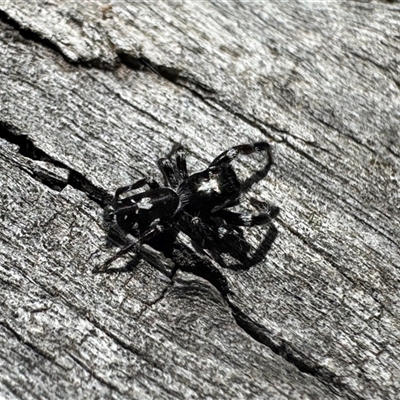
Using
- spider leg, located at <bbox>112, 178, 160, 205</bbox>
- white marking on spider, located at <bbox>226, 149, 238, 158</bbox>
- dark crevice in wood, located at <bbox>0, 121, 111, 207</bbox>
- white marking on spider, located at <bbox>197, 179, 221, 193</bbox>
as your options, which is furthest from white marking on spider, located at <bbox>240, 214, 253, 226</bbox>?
dark crevice in wood, located at <bbox>0, 121, 111, 207</bbox>

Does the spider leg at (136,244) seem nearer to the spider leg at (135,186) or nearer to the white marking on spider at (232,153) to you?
the spider leg at (135,186)

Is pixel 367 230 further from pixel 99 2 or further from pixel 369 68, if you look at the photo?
pixel 99 2

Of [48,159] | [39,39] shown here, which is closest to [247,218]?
[48,159]

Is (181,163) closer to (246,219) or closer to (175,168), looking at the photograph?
(175,168)

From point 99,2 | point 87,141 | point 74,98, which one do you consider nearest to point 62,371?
point 87,141

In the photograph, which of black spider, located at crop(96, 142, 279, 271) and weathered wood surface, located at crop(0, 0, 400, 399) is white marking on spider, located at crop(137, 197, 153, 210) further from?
weathered wood surface, located at crop(0, 0, 400, 399)

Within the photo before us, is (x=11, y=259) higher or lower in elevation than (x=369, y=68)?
lower

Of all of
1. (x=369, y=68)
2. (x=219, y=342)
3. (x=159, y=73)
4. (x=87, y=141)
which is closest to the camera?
(x=219, y=342)

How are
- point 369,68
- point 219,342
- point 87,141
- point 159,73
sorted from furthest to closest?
point 369,68 < point 159,73 < point 87,141 < point 219,342
